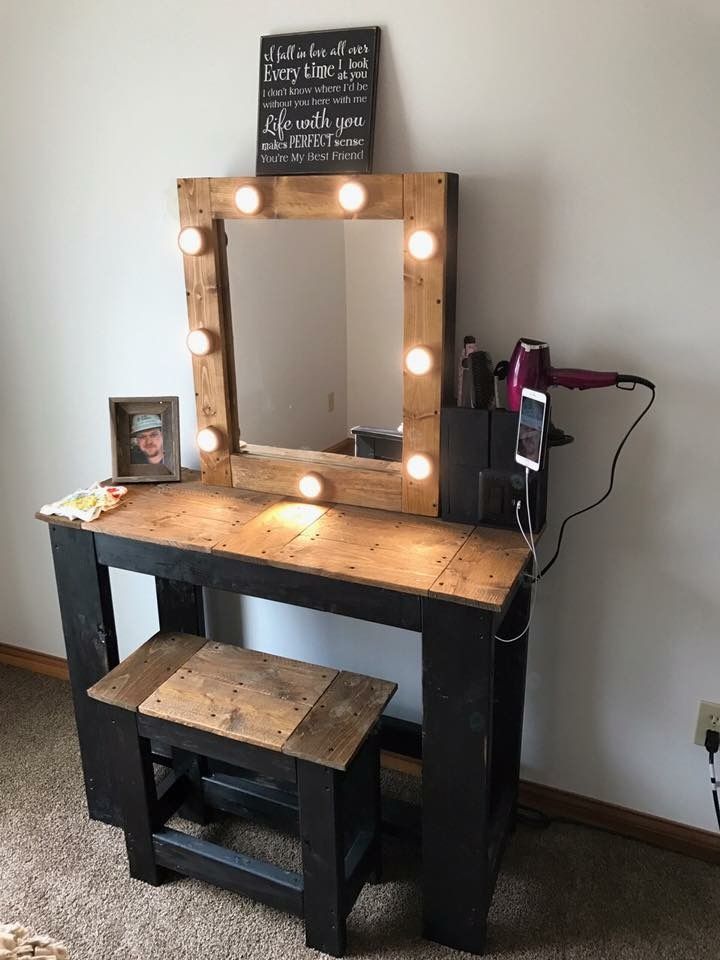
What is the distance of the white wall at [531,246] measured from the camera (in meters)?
1.46

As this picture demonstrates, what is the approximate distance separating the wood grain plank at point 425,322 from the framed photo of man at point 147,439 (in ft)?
1.90

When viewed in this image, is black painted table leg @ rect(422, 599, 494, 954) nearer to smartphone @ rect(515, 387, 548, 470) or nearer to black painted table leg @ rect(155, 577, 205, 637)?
smartphone @ rect(515, 387, 548, 470)

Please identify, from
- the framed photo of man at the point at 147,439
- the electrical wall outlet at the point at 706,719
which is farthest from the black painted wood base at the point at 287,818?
the electrical wall outlet at the point at 706,719

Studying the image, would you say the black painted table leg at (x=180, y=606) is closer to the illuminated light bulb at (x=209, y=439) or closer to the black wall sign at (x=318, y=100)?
the illuminated light bulb at (x=209, y=439)

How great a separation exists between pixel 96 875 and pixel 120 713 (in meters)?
0.44

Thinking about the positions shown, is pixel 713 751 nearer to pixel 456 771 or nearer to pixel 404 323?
pixel 456 771

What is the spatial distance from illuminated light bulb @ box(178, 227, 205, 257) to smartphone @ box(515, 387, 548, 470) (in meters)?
0.76

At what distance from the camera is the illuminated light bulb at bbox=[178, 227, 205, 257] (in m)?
1.72

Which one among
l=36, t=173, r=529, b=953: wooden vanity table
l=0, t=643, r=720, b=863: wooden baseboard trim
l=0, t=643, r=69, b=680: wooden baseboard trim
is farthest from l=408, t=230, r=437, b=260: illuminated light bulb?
l=0, t=643, r=69, b=680: wooden baseboard trim

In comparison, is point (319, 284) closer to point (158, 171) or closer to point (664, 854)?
point (158, 171)

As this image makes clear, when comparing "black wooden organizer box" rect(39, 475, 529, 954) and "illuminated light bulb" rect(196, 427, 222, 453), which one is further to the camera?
"illuminated light bulb" rect(196, 427, 222, 453)

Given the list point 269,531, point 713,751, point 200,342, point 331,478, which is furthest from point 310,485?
point 713,751

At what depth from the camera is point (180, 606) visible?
207 centimetres

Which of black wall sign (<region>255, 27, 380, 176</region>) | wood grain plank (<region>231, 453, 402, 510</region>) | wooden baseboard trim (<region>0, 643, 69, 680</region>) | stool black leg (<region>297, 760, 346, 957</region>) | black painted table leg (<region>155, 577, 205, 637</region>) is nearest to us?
stool black leg (<region>297, 760, 346, 957</region>)
